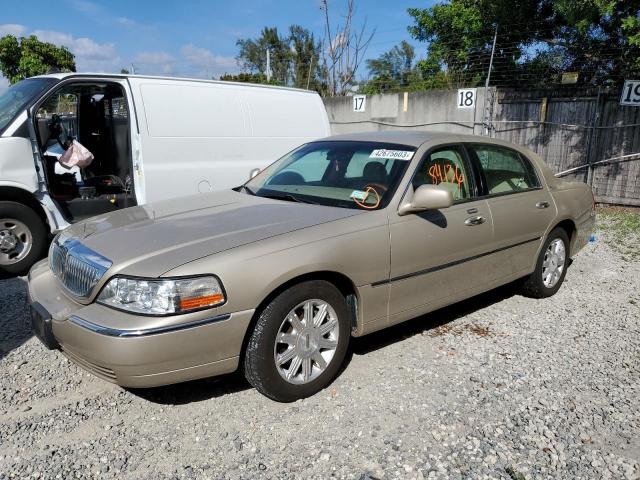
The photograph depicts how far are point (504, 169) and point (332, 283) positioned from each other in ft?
7.64

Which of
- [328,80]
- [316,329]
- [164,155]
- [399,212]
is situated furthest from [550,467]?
[328,80]

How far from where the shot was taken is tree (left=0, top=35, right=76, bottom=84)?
2792 cm

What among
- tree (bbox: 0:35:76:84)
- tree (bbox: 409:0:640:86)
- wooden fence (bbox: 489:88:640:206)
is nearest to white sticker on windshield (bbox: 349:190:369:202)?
tree (bbox: 409:0:640:86)

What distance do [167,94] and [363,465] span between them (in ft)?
16.8

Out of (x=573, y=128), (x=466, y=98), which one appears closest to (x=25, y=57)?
(x=466, y=98)

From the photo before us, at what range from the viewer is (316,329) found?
335cm

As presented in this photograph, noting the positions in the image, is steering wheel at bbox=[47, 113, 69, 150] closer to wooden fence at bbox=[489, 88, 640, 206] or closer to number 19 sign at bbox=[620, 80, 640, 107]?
wooden fence at bbox=[489, 88, 640, 206]

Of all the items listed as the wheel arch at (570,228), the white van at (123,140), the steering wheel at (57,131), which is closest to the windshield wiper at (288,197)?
the white van at (123,140)

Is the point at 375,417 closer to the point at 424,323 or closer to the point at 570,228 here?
the point at 424,323

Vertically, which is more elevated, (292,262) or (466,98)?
(466,98)

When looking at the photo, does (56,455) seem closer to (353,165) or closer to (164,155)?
(353,165)

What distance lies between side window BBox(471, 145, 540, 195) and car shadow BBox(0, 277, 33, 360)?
396 centimetres

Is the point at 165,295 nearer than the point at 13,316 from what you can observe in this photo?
Yes

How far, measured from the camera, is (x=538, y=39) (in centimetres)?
1238
